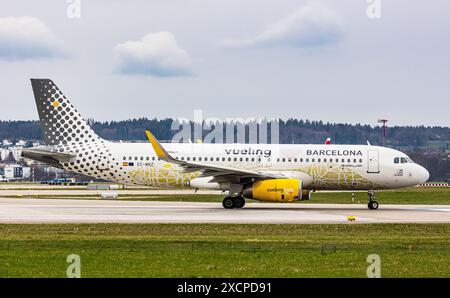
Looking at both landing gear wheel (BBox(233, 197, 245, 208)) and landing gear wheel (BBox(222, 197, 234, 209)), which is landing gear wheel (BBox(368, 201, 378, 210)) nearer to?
landing gear wheel (BBox(233, 197, 245, 208))

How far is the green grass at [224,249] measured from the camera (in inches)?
751

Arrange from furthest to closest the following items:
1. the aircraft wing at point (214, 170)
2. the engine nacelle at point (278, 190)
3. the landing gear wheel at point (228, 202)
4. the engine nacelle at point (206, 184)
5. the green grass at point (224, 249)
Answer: the landing gear wheel at point (228, 202)
the engine nacelle at point (206, 184)
the engine nacelle at point (278, 190)
the aircraft wing at point (214, 170)
the green grass at point (224, 249)

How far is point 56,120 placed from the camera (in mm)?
45125

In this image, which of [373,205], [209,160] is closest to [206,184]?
[209,160]

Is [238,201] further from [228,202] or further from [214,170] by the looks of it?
[214,170]

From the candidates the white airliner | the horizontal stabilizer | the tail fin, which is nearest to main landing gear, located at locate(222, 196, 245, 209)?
the white airliner

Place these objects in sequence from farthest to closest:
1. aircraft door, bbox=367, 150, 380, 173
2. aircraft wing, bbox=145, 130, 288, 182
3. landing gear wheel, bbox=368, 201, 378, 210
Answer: landing gear wheel, bbox=368, 201, 378, 210 → aircraft door, bbox=367, 150, 380, 173 → aircraft wing, bbox=145, 130, 288, 182

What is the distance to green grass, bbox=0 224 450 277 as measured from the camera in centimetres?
1908

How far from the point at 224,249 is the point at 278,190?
680 inches

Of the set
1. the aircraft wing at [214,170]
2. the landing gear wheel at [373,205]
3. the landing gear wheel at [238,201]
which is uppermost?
the aircraft wing at [214,170]

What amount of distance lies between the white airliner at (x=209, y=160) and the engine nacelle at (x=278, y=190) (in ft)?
6.80

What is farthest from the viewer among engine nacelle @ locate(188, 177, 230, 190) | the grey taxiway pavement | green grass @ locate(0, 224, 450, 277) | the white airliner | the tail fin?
the tail fin

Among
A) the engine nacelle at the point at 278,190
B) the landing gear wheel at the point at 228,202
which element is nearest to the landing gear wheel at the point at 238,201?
the landing gear wheel at the point at 228,202

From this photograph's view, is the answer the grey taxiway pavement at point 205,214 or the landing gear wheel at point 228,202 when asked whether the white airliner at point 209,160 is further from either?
the grey taxiway pavement at point 205,214
